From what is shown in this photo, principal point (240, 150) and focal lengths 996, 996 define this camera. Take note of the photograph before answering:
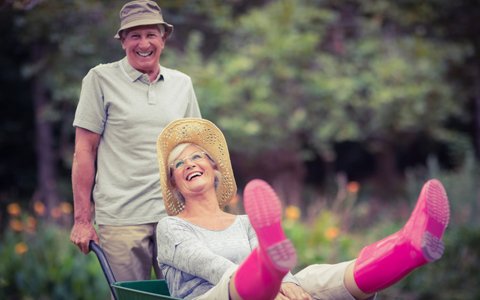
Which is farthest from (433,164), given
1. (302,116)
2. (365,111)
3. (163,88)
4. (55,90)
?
(163,88)

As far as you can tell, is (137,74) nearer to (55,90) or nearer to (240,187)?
(55,90)

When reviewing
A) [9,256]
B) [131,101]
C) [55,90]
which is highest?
[55,90]

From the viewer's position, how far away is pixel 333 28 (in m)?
13.0

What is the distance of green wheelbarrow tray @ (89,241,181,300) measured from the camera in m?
3.50

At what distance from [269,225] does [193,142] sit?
0.97m

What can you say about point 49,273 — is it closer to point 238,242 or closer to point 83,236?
point 83,236

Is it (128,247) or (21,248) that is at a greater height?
(21,248)

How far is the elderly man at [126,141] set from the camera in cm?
405

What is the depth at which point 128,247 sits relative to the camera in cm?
408

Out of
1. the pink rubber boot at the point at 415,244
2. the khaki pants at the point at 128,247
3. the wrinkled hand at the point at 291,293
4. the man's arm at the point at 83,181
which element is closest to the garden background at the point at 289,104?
the man's arm at the point at 83,181

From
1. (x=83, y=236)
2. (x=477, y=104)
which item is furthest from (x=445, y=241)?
(x=477, y=104)

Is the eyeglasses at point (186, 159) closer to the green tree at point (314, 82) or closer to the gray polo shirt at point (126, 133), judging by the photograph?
the gray polo shirt at point (126, 133)

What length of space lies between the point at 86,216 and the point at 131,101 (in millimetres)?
508

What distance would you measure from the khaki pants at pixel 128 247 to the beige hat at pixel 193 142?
24 centimetres
